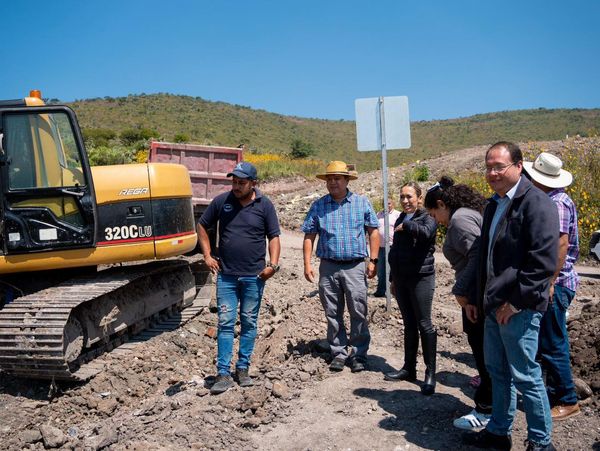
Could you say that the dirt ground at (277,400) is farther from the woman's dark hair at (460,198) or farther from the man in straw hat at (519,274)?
the woman's dark hair at (460,198)

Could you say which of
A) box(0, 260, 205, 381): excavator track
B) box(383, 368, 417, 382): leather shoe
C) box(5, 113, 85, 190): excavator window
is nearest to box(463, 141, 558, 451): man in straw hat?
box(383, 368, 417, 382): leather shoe

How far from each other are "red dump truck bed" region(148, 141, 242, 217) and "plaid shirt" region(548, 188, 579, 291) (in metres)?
7.91

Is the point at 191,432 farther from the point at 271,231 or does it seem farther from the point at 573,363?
the point at 573,363

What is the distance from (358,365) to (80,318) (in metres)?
3.04

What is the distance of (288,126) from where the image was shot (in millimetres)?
67375

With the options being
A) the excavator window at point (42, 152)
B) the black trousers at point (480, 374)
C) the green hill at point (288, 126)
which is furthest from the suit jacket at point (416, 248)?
the green hill at point (288, 126)

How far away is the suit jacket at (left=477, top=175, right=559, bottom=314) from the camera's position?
338cm

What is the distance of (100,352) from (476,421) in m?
4.39

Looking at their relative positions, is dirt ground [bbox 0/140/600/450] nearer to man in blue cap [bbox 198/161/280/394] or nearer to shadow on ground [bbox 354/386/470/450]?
shadow on ground [bbox 354/386/470/450]

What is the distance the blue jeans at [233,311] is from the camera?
17.5 ft

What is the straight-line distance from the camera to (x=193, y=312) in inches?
328

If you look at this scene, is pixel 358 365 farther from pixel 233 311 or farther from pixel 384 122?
pixel 384 122

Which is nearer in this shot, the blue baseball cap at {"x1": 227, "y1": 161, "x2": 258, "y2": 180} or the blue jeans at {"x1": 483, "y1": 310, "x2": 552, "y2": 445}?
the blue jeans at {"x1": 483, "y1": 310, "x2": 552, "y2": 445}

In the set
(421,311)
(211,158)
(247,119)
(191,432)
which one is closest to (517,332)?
(421,311)
